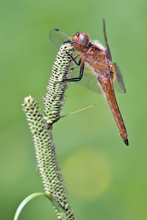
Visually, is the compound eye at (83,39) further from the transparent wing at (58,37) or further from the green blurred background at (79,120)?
the green blurred background at (79,120)

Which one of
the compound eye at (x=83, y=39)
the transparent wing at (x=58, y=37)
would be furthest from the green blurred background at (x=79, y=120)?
the compound eye at (x=83, y=39)

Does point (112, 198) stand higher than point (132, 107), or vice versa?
point (132, 107)

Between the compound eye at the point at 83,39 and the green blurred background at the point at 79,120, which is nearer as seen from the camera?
the compound eye at the point at 83,39

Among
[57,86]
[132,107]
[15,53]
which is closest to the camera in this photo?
[57,86]

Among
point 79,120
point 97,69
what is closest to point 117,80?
point 97,69

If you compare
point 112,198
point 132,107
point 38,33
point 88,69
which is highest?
point 38,33

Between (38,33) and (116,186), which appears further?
(38,33)

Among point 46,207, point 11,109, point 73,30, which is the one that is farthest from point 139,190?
point 73,30

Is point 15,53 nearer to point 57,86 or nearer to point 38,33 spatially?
point 38,33
